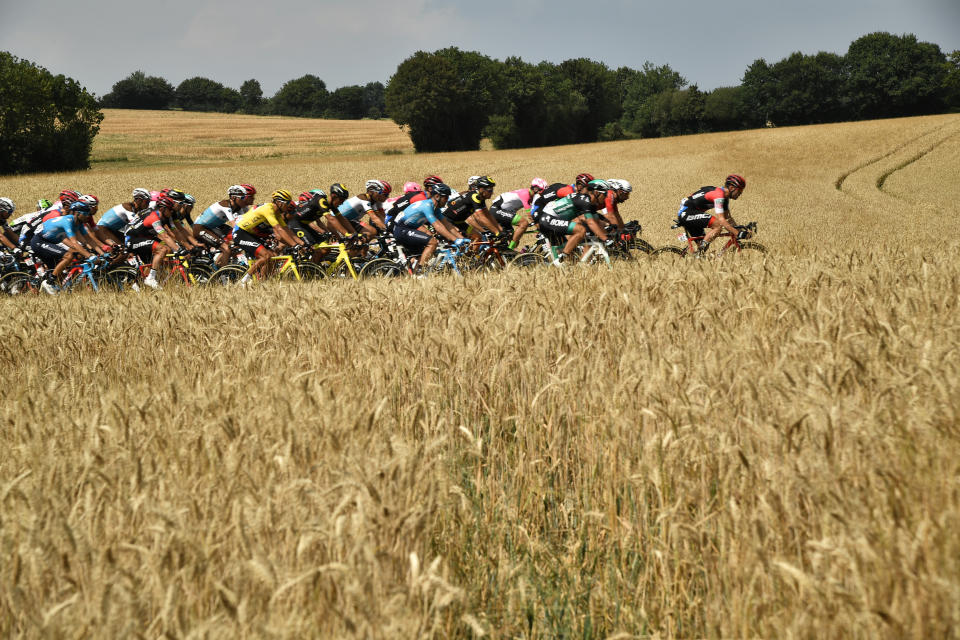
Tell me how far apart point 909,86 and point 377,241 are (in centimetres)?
10023

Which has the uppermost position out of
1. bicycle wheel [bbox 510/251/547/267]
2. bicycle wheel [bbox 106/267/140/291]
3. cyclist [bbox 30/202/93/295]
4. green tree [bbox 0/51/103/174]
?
green tree [bbox 0/51/103/174]

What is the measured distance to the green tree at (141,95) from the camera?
479ft

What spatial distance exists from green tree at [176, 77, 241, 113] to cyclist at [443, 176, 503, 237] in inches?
6326

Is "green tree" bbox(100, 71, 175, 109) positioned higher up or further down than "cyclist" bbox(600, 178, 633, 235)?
higher up

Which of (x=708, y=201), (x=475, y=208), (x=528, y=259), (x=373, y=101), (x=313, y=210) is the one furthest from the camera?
(x=373, y=101)

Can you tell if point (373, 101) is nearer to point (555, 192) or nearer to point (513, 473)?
point (555, 192)

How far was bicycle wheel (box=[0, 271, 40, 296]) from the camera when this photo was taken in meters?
14.2

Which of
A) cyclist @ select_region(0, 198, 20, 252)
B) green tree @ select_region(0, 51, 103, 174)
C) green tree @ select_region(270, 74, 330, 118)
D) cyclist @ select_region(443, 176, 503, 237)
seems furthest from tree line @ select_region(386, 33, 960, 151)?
green tree @ select_region(270, 74, 330, 118)

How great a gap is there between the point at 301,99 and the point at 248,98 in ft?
55.3

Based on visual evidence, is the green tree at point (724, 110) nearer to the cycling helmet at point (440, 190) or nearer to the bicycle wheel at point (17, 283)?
the cycling helmet at point (440, 190)

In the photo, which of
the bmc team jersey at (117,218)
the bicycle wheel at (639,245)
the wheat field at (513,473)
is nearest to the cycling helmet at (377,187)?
the bmc team jersey at (117,218)

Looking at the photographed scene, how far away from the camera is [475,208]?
1345cm

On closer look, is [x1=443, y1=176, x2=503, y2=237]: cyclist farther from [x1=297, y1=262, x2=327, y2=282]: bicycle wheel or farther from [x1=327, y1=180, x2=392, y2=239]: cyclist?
[x1=297, y1=262, x2=327, y2=282]: bicycle wheel

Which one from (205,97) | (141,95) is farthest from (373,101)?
(141,95)
